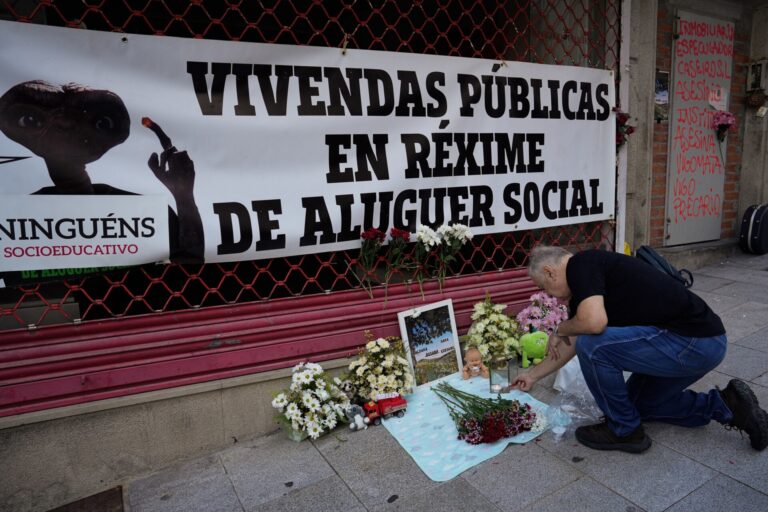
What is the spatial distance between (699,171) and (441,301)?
14.8ft

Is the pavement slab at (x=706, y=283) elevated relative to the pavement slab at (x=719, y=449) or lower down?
elevated

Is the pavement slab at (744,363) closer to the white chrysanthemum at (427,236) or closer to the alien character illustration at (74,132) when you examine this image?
the white chrysanthemum at (427,236)

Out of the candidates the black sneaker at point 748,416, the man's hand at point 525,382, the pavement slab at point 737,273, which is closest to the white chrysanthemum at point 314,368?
the man's hand at point 525,382

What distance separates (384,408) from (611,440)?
1.33 m

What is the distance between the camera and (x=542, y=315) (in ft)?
13.4

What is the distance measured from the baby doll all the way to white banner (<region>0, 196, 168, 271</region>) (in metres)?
2.23

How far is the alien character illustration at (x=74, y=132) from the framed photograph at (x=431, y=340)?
1.73 m

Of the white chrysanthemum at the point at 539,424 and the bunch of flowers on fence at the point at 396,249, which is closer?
the white chrysanthemum at the point at 539,424

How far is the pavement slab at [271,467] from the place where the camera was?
2.72 meters

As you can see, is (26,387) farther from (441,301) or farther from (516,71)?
(516,71)

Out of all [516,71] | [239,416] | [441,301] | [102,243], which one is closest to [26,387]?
[102,243]

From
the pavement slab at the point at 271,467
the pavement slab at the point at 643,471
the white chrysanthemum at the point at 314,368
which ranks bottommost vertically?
the pavement slab at the point at 271,467

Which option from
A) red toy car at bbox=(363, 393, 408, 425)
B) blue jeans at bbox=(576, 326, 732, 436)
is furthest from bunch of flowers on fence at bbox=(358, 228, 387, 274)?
blue jeans at bbox=(576, 326, 732, 436)

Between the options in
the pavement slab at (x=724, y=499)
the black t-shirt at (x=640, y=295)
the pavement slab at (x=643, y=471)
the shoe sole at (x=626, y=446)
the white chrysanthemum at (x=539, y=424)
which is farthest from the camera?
the white chrysanthemum at (x=539, y=424)
